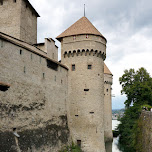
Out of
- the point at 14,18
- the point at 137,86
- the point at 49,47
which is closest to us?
the point at 14,18

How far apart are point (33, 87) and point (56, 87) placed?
10.9ft

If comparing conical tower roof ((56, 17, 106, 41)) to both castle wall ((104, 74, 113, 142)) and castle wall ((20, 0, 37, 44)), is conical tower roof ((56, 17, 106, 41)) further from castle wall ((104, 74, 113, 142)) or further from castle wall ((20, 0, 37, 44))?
castle wall ((104, 74, 113, 142))

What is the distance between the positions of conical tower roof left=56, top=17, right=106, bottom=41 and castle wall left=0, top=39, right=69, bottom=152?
4074mm

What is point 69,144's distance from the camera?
673 inches

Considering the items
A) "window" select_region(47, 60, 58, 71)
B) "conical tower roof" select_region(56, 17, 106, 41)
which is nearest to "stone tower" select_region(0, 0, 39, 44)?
"conical tower roof" select_region(56, 17, 106, 41)

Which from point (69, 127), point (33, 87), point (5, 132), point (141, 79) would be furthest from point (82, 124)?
point (141, 79)

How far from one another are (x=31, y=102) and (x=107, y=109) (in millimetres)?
21095

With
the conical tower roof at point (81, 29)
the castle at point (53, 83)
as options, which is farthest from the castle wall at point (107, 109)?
the conical tower roof at point (81, 29)

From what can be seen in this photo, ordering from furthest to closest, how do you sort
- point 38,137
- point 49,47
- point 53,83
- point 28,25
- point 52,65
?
1. point 28,25
2. point 49,47
3. point 52,65
4. point 53,83
5. point 38,137

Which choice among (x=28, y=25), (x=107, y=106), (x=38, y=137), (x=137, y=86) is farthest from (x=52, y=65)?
(x=107, y=106)

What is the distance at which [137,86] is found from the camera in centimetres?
2448

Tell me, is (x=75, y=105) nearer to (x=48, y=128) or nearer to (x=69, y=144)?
(x=69, y=144)

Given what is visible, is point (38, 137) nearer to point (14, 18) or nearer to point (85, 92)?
point (85, 92)

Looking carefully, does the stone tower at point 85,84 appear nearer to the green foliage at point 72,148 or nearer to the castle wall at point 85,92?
the castle wall at point 85,92
